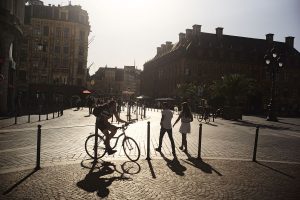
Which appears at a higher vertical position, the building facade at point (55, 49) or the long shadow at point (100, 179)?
the building facade at point (55, 49)

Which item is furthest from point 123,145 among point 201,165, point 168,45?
point 168,45

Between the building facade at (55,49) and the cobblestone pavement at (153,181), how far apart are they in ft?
161

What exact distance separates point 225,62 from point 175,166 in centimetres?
5593

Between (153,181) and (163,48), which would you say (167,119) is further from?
(163,48)

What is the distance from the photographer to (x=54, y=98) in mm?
53906

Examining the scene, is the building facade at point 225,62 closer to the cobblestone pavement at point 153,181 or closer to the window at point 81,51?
the window at point 81,51

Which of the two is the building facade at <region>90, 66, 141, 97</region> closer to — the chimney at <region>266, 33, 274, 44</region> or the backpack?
the chimney at <region>266, 33, 274, 44</region>

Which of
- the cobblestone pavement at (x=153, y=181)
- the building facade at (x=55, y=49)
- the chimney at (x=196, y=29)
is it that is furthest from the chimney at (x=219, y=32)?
the cobblestone pavement at (x=153, y=181)

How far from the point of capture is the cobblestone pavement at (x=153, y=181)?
6203 millimetres

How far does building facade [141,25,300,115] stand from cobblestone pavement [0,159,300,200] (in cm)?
5020

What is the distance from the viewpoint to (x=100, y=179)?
7207 mm

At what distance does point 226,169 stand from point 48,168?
442 cm

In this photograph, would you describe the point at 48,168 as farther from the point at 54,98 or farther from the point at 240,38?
the point at 240,38

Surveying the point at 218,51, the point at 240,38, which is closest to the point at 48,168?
the point at 218,51
